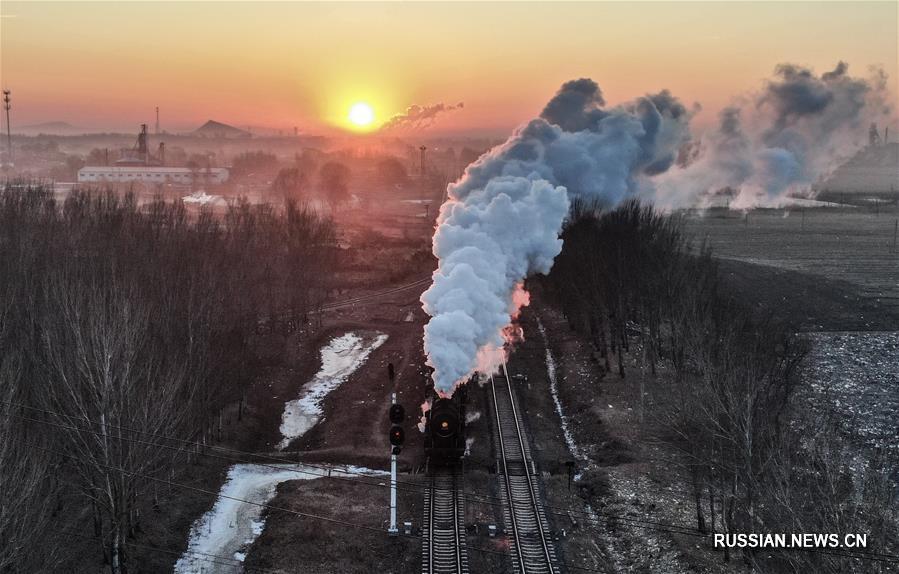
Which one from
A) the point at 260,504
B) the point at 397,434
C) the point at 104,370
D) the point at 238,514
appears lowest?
the point at 238,514

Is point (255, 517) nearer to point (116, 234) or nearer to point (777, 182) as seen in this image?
point (116, 234)

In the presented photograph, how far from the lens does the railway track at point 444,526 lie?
2606 cm

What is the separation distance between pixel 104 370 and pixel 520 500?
18.2m

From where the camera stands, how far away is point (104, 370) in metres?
24.6

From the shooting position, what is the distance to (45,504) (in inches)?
830

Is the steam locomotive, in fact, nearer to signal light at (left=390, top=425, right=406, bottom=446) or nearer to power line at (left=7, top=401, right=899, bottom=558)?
power line at (left=7, top=401, right=899, bottom=558)

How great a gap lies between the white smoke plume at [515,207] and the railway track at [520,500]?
15.2 ft

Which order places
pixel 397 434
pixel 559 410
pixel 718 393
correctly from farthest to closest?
pixel 559 410 → pixel 397 434 → pixel 718 393

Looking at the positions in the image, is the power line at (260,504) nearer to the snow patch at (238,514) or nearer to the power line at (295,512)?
the power line at (295,512)

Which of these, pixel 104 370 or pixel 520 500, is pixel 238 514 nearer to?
pixel 104 370

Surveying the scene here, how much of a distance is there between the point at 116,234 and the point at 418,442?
1564 inches

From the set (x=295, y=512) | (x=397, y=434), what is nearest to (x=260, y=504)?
(x=295, y=512)

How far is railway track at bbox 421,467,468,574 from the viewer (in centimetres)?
2606

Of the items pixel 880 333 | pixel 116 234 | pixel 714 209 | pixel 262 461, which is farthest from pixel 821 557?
pixel 714 209
